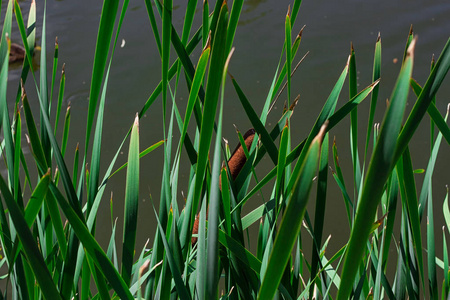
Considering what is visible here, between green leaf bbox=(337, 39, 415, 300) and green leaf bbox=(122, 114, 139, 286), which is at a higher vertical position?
green leaf bbox=(337, 39, 415, 300)

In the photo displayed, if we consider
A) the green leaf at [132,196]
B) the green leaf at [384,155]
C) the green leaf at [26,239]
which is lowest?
the green leaf at [132,196]

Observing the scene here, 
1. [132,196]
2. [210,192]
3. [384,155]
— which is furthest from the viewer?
[132,196]

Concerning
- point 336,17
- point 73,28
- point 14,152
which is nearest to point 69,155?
point 73,28

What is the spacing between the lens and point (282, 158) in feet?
1.40

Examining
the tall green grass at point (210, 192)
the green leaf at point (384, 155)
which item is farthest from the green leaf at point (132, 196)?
the green leaf at point (384, 155)

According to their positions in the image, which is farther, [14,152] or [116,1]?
[14,152]

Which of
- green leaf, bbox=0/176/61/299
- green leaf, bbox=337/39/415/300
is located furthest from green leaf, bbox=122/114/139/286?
green leaf, bbox=337/39/415/300

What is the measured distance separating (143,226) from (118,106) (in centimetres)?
60

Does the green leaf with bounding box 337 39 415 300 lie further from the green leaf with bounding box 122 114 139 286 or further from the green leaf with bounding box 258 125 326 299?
the green leaf with bounding box 122 114 139 286

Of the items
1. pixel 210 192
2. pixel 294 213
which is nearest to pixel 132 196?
pixel 210 192

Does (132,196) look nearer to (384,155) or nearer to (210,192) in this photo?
(210,192)

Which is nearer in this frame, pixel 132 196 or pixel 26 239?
pixel 26 239

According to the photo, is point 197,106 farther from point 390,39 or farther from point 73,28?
point 73,28

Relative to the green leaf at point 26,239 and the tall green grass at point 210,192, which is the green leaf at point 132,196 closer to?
the tall green grass at point 210,192
